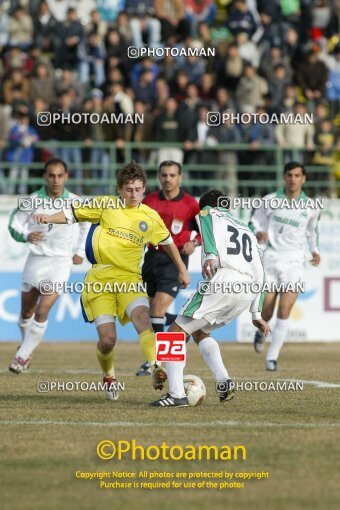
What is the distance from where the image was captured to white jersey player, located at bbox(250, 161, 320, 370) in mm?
15664

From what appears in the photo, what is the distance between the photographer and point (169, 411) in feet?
33.8

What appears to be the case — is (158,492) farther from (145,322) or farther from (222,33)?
(222,33)

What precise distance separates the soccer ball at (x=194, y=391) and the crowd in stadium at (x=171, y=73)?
457 inches

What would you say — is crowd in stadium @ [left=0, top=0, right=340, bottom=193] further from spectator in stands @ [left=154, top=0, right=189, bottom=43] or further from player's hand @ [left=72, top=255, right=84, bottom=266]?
player's hand @ [left=72, top=255, right=84, bottom=266]

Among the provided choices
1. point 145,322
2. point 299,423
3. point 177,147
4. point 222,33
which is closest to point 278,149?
point 177,147

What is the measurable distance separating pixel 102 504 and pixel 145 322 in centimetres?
→ 460

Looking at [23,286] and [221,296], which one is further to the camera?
[23,286]

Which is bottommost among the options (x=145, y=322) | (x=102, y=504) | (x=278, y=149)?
(x=102, y=504)

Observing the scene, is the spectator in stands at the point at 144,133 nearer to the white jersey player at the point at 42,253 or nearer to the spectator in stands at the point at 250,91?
the spectator in stands at the point at 250,91

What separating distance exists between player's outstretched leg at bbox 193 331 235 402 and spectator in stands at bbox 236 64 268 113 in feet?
44.6

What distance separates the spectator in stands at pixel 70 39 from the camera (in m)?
24.4

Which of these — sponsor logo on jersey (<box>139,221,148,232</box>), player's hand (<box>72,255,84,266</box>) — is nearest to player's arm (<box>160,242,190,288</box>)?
sponsor logo on jersey (<box>139,221,148,232</box>)

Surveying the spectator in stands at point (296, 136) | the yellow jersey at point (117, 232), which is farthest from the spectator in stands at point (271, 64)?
the yellow jersey at point (117, 232)

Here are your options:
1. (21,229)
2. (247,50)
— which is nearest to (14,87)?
(247,50)
